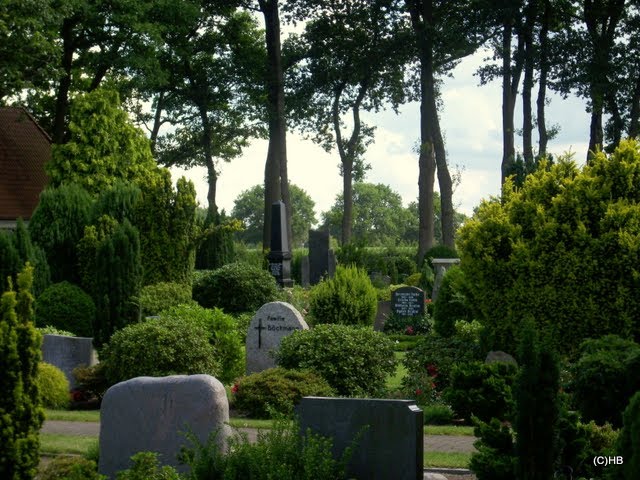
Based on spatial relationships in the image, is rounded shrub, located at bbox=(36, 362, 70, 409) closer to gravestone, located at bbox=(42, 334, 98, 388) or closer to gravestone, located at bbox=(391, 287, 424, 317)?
gravestone, located at bbox=(42, 334, 98, 388)

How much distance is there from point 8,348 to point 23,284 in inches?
25.3

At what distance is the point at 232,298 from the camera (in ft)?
86.7

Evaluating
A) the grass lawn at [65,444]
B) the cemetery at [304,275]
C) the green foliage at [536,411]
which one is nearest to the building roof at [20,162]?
the cemetery at [304,275]

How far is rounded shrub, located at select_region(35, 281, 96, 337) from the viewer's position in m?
22.3

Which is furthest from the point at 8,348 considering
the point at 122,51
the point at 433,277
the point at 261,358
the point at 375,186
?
the point at 375,186

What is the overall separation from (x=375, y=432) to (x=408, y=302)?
18.5 m

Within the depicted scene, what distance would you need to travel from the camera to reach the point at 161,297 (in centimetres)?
2422

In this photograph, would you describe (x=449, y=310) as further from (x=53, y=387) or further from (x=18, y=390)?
(x=18, y=390)

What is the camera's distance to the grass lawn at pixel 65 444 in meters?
11.3

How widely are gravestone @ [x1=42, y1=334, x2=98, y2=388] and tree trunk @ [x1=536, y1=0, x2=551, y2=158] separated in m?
27.6

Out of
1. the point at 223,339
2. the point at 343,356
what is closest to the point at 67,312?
the point at 223,339

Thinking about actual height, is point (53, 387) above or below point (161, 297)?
below

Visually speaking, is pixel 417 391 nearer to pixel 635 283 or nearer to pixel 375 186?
pixel 635 283

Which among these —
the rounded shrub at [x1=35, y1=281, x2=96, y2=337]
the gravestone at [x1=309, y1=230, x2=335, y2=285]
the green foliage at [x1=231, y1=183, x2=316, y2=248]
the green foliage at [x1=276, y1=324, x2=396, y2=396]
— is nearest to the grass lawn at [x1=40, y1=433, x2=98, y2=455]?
the green foliage at [x1=276, y1=324, x2=396, y2=396]
